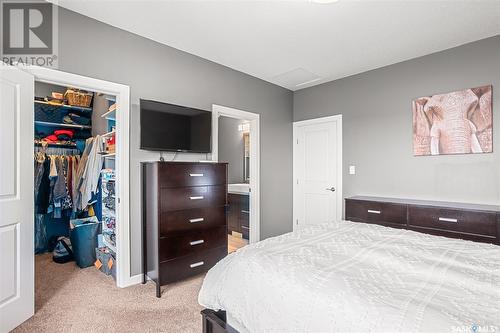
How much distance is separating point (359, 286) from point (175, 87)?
2.80 m

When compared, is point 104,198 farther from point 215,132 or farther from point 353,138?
point 353,138

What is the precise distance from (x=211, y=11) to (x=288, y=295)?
2.35 m

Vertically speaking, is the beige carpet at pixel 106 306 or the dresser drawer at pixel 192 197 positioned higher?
the dresser drawer at pixel 192 197

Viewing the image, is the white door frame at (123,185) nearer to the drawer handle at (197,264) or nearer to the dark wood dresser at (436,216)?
the drawer handle at (197,264)

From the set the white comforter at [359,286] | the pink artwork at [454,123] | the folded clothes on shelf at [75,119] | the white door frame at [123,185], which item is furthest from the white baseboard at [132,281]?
the pink artwork at [454,123]

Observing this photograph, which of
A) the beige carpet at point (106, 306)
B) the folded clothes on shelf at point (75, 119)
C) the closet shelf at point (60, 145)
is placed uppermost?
the folded clothes on shelf at point (75, 119)

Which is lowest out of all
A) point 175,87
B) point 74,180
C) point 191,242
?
point 191,242

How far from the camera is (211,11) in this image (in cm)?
234

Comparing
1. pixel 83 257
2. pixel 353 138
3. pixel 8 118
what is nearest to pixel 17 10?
pixel 8 118

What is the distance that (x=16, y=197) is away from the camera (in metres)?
2.00

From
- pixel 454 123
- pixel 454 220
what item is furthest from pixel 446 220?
pixel 454 123

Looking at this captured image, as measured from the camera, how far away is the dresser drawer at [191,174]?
2512 mm

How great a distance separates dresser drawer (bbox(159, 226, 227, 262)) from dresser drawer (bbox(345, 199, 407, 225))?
168 cm

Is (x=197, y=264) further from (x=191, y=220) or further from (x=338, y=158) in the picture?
(x=338, y=158)
